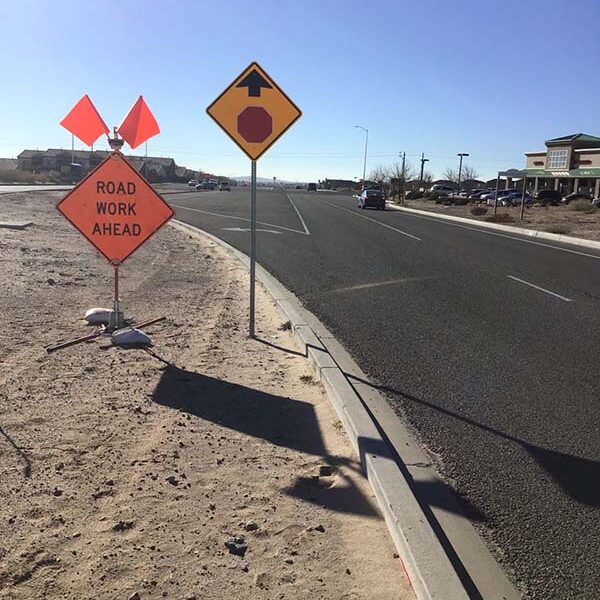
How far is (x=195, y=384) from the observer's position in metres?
5.72

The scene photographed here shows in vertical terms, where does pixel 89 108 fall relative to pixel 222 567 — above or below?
above

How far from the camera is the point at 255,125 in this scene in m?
7.33

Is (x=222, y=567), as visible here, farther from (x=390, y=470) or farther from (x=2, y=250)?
(x=2, y=250)

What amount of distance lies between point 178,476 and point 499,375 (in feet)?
11.9

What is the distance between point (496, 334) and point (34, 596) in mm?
6479

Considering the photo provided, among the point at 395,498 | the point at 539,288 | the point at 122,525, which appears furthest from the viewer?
the point at 539,288

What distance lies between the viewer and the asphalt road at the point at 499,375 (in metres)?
3.54

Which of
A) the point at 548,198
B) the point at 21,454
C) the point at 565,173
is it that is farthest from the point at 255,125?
the point at 565,173

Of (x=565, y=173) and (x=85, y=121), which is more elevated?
(x=565, y=173)

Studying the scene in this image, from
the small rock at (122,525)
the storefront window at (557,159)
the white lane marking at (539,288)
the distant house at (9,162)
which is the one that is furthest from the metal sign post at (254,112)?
the distant house at (9,162)

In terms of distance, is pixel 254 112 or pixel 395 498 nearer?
pixel 395 498

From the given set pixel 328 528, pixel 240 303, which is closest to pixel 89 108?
pixel 240 303

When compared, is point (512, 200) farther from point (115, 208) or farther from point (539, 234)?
point (115, 208)

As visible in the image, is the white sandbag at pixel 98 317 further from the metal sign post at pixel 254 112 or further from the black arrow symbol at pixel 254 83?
the black arrow symbol at pixel 254 83
